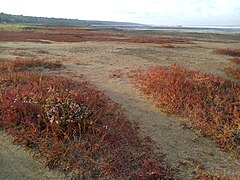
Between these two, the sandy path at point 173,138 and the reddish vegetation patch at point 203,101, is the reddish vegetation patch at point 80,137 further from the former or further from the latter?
the reddish vegetation patch at point 203,101

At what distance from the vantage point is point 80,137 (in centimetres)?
534

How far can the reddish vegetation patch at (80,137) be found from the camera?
15.5 feet

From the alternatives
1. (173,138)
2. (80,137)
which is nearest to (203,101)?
(173,138)

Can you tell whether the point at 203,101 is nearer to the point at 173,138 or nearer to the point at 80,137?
the point at 173,138

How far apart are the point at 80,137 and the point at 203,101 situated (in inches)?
162

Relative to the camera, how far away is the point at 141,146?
5500mm

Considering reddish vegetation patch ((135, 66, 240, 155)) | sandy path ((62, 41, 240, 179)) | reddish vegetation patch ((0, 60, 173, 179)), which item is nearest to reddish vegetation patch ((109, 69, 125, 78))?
reddish vegetation patch ((135, 66, 240, 155))

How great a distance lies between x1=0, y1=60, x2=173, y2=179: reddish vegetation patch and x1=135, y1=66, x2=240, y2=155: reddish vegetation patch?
5.70 feet

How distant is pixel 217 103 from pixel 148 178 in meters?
4.09

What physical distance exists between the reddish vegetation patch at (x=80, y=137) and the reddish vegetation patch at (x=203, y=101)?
174 centimetres

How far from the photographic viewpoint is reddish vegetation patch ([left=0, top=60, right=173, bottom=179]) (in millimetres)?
4715

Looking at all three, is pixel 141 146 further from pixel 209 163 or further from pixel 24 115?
pixel 24 115

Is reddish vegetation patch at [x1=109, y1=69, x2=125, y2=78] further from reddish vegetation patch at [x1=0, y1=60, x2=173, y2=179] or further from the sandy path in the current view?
reddish vegetation patch at [x1=0, y1=60, x2=173, y2=179]

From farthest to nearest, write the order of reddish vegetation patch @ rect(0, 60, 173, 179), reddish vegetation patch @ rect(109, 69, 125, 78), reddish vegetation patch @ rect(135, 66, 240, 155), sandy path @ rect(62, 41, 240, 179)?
reddish vegetation patch @ rect(109, 69, 125, 78) → reddish vegetation patch @ rect(135, 66, 240, 155) → sandy path @ rect(62, 41, 240, 179) → reddish vegetation patch @ rect(0, 60, 173, 179)
